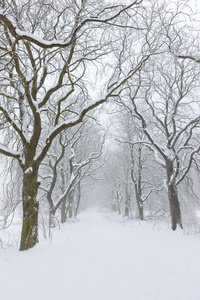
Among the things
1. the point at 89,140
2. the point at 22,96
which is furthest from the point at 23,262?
the point at 89,140

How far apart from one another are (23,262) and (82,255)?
1.38 m

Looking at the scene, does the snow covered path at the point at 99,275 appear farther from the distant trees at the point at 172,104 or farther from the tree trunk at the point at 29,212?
the distant trees at the point at 172,104

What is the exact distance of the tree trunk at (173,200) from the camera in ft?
27.7

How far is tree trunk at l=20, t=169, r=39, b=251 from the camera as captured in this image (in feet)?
15.0

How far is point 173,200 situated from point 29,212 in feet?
22.6

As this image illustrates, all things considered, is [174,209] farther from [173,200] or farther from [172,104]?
[172,104]

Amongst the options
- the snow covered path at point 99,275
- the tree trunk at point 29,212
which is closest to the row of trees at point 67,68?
the tree trunk at point 29,212

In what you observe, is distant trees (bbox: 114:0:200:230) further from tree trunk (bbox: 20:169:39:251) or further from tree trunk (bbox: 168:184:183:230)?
tree trunk (bbox: 20:169:39:251)

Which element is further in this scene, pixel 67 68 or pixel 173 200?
pixel 173 200

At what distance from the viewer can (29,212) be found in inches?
186

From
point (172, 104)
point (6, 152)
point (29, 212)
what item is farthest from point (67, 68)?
point (172, 104)

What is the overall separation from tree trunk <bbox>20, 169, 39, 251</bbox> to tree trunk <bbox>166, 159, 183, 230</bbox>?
647 cm

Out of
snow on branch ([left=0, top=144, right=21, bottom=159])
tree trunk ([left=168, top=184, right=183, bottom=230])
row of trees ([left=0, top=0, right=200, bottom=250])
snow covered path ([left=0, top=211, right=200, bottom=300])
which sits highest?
row of trees ([left=0, top=0, right=200, bottom=250])

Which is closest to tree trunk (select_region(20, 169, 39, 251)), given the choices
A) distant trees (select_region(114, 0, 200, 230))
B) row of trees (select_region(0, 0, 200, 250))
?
row of trees (select_region(0, 0, 200, 250))
